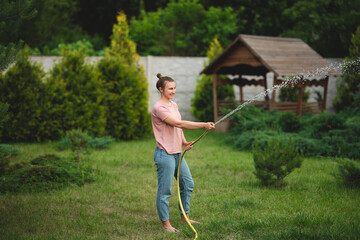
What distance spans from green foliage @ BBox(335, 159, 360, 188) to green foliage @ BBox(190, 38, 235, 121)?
27.3 feet

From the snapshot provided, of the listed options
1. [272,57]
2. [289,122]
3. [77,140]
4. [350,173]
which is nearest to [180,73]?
[272,57]

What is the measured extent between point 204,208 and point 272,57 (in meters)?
7.10

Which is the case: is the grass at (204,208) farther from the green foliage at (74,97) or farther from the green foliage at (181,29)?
the green foliage at (181,29)

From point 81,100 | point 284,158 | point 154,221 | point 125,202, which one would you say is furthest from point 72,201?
point 81,100

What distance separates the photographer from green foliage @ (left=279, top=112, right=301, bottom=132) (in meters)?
9.72

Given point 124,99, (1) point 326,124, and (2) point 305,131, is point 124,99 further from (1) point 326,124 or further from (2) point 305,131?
(1) point 326,124

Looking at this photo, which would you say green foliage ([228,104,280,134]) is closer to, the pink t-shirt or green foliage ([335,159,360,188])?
green foliage ([335,159,360,188])

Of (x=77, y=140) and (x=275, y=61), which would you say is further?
(x=275, y=61)

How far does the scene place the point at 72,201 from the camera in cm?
513

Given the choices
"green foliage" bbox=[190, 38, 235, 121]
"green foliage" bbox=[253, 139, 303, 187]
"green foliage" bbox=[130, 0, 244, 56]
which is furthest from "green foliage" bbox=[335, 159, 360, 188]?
"green foliage" bbox=[130, 0, 244, 56]

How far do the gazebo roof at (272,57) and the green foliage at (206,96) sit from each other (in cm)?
113

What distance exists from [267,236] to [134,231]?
1407 mm

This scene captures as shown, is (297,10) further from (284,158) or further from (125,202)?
(125,202)

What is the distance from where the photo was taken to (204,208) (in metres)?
4.84
